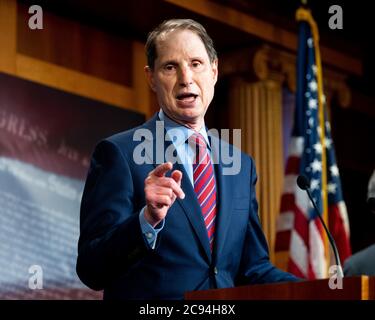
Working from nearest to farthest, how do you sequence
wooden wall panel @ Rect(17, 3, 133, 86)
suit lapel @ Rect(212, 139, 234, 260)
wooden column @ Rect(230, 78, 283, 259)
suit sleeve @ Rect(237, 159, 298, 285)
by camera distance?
suit lapel @ Rect(212, 139, 234, 260)
suit sleeve @ Rect(237, 159, 298, 285)
wooden wall panel @ Rect(17, 3, 133, 86)
wooden column @ Rect(230, 78, 283, 259)

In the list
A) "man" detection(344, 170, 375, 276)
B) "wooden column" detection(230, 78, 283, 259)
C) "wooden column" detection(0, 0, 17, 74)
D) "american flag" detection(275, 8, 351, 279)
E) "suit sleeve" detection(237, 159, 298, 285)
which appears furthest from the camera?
"wooden column" detection(230, 78, 283, 259)

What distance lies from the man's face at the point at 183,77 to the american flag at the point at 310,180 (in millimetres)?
3513

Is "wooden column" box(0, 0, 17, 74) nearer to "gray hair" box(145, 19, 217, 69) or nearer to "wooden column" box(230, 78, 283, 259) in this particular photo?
"wooden column" box(230, 78, 283, 259)

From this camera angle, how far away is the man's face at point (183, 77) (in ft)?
8.50

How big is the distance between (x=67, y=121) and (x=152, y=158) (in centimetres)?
321

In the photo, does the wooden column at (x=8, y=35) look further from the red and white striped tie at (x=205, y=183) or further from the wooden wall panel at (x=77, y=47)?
the red and white striped tie at (x=205, y=183)

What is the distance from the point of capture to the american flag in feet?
19.8

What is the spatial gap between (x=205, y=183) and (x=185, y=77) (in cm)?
30

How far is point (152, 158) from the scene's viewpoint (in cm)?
257

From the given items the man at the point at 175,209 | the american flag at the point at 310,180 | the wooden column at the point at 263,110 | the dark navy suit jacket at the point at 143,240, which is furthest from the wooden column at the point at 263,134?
the dark navy suit jacket at the point at 143,240

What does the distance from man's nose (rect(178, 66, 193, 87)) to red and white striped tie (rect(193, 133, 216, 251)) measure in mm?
143

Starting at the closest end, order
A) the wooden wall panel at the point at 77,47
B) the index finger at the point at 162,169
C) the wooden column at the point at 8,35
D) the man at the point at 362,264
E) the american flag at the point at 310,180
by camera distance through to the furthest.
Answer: the index finger at the point at 162,169, the man at the point at 362,264, the wooden column at the point at 8,35, the wooden wall panel at the point at 77,47, the american flag at the point at 310,180

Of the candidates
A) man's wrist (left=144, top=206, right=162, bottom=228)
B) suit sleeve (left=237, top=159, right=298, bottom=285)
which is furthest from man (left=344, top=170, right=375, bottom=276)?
man's wrist (left=144, top=206, right=162, bottom=228)
